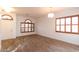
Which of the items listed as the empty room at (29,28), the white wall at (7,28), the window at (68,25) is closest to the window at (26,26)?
the empty room at (29,28)

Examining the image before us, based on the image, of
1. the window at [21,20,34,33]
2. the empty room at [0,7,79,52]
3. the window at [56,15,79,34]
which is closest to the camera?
the empty room at [0,7,79,52]

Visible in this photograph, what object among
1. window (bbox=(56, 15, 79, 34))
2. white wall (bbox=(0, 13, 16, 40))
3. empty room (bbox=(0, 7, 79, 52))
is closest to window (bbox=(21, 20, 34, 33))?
empty room (bbox=(0, 7, 79, 52))

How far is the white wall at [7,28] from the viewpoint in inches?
61.3

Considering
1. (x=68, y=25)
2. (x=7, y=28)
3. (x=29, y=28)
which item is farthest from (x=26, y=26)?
(x=68, y=25)

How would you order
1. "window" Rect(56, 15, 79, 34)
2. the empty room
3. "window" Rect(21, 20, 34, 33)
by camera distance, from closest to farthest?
the empty room < "window" Rect(21, 20, 34, 33) < "window" Rect(56, 15, 79, 34)

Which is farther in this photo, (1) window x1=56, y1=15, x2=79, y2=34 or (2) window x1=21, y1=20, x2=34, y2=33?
(1) window x1=56, y1=15, x2=79, y2=34

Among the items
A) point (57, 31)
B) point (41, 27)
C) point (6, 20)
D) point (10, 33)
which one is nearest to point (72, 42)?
point (57, 31)

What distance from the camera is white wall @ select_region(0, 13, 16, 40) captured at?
5.11 ft

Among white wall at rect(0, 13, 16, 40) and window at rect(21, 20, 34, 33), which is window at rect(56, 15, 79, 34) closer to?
window at rect(21, 20, 34, 33)

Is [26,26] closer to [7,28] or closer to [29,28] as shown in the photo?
[29,28]

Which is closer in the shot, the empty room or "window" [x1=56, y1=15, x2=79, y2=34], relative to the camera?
the empty room

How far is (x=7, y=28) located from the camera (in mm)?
1713

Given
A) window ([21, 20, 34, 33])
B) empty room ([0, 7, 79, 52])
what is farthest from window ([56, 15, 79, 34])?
window ([21, 20, 34, 33])
